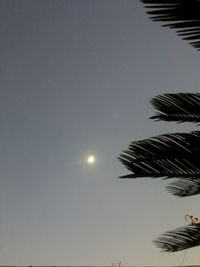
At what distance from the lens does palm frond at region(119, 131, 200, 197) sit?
2.87 metres

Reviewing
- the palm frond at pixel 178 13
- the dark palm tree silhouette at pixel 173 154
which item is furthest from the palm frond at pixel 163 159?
the palm frond at pixel 178 13

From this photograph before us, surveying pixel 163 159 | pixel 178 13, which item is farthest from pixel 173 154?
pixel 178 13

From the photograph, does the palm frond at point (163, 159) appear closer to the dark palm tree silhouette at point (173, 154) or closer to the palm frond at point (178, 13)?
the dark palm tree silhouette at point (173, 154)

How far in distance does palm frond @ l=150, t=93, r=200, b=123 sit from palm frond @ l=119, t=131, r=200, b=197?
0.82ft

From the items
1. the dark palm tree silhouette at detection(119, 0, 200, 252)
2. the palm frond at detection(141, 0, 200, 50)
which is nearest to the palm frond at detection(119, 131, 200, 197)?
the dark palm tree silhouette at detection(119, 0, 200, 252)

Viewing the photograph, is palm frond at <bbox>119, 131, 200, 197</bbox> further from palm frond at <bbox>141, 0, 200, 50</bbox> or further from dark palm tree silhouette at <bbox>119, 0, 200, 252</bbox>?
palm frond at <bbox>141, 0, 200, 50</bbox>

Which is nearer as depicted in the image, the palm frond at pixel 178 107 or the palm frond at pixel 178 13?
the palm frond at pixel 178 13

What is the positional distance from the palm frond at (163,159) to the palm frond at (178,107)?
0.25 metres

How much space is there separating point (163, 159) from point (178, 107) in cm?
46

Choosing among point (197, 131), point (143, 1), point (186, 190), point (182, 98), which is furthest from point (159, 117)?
point (143, 1)

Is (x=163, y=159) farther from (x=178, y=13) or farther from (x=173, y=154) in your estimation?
(x=178, y=13)

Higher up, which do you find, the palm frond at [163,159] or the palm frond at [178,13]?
the palm frond at [178,13]

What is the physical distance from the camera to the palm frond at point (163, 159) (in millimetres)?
2865

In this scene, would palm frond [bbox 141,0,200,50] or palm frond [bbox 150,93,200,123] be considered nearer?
palm frond [bbox 141,0,200,50]
